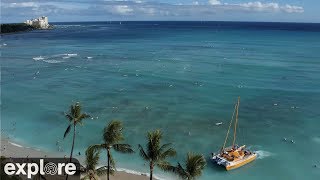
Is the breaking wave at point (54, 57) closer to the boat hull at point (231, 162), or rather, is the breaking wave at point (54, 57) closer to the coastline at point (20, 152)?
the coastline at point (20, 152)

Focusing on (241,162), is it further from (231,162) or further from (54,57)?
(54,57)

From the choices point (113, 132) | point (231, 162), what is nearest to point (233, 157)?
point (231, 162)

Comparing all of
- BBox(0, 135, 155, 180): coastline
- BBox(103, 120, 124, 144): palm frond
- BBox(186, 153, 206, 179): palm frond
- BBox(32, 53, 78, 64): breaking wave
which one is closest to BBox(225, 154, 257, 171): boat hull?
BBox(0, 135, 155, 180): coastline

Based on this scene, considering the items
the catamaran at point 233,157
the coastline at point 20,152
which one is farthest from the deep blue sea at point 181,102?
the coastline at point 20,152

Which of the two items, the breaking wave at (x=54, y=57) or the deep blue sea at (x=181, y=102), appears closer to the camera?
the deep blue sea at (x=181, y=102)

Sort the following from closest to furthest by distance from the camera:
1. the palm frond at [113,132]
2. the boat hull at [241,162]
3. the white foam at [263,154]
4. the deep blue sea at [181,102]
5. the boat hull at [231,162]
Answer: the palm frond at [113,132], the boat hull at [231,162], the boat hull at [241,162], the white foam at [263,154], the deep blue sea at [181,102]

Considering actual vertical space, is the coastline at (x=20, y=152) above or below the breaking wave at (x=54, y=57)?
below

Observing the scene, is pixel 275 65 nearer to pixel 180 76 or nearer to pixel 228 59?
pixel 228 59

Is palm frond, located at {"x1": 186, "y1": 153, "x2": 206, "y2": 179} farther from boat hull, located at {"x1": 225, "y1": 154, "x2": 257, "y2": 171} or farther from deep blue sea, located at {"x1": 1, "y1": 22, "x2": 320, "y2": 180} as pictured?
boat hull, located at {"x1": 225, "y1": 154, "x2": 257, "y2": 171}

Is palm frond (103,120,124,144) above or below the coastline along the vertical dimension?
above
